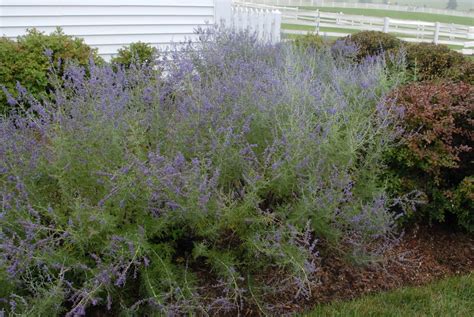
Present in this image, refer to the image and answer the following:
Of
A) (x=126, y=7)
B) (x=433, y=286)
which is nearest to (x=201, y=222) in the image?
(x=433, y=286)

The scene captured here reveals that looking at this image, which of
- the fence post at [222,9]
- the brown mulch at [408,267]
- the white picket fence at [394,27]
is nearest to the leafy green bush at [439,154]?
the brown mulch at [408,267]

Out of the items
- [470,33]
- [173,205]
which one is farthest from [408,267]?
[470,33]

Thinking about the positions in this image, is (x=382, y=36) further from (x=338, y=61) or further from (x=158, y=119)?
(x=158, y=119)

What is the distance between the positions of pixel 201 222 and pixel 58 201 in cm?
97

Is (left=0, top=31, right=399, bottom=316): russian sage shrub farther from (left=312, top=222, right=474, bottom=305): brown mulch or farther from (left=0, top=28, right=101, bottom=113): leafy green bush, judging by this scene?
(left=0, top=28, right=101, bottom=113): leafy green bush

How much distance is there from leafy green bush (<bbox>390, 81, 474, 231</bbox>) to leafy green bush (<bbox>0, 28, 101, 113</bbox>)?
12.4 ft

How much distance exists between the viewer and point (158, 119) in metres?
3.25

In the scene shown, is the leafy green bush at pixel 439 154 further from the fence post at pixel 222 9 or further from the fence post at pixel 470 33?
→ the fence post at pixel 470 33

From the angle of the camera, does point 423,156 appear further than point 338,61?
No

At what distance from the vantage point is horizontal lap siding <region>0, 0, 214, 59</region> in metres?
7.22

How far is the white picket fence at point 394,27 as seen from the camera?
17.4m

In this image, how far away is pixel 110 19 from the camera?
7.90 meters

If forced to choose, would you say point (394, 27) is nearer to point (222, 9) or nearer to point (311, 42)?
point (222, 9)

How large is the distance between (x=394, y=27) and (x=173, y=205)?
76.6ft
